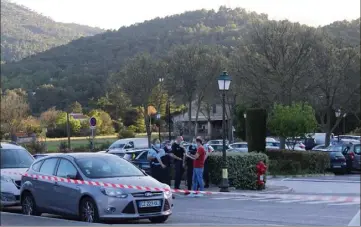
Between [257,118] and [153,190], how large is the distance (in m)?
17.8

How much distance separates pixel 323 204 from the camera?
56.2 ft

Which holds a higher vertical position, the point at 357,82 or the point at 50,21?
the point at 50,21

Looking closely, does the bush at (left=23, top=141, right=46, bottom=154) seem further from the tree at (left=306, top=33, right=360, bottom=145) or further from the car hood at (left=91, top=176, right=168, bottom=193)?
the car hood at (left=91, top=176, right=168, bottom=193)

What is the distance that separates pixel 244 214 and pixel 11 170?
239 inches

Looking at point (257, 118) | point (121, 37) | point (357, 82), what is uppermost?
point (121, 37)

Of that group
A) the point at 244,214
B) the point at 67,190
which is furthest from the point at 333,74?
the point at 67,190

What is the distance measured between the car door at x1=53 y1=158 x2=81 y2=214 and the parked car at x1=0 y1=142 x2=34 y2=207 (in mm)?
2435

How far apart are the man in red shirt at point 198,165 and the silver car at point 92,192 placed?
6.17m

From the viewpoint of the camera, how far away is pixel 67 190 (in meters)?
12.2

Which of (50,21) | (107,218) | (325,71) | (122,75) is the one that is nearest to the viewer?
(107,218)

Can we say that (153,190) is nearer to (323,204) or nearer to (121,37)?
(323,204)

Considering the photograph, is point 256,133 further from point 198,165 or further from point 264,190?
point 198,165

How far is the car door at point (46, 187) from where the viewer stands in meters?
12.8

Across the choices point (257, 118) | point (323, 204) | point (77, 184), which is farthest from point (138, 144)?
point (77, 184)
